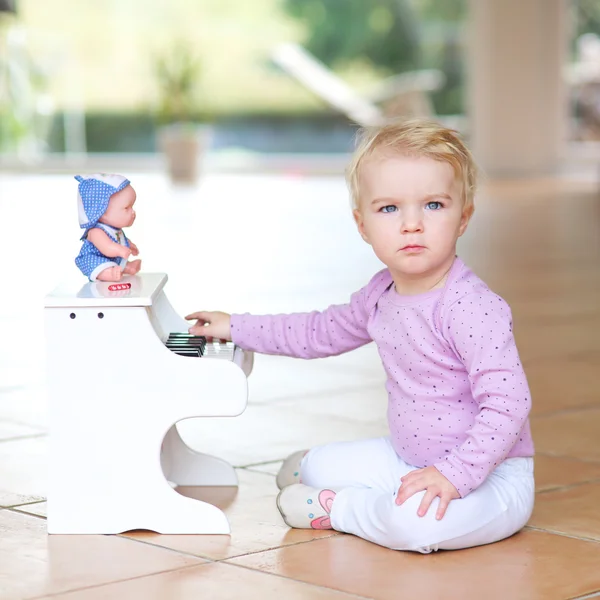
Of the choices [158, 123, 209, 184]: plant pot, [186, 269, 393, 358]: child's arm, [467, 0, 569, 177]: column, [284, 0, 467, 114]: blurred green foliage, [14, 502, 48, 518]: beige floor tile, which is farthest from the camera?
[284, 0, 467, 114]: blurred green foliage

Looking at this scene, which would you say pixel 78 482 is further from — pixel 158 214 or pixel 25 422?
pixel 158 214

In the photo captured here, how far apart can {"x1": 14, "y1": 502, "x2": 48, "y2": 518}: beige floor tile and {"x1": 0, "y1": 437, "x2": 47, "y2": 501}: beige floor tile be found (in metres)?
0.05

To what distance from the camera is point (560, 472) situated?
2.18 metres

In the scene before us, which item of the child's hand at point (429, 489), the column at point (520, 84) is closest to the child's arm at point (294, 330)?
the child's hand at point (429, 489)

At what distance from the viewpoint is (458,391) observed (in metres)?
1.85

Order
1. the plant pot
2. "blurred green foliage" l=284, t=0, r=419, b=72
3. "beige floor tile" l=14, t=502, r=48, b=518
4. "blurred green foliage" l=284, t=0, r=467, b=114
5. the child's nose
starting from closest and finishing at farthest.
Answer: the child's nose → "beige floor tile" l=14, t=502, r=48, b=518 → the plant pot → "blurred green foliage" l=284, t=0, r=467, b=114 → "blurred green foliage" l=284, t=0, r=419, b=72

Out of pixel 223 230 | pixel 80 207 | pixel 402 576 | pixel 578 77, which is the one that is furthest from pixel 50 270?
pixel 578 77

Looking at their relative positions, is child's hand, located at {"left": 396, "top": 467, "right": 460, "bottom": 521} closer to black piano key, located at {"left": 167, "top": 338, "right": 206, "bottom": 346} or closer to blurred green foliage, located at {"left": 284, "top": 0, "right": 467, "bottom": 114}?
black piano key, located at {"left": 167, "top": 338, "right": 206, "bottom": 346}

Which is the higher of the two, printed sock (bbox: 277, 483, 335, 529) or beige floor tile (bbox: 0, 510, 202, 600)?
printed sock (bbox: 277, 483, 335, 529)

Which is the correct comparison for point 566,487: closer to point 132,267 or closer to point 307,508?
point 307,508

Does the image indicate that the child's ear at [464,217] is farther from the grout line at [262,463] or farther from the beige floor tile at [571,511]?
the grout line at [262,463]

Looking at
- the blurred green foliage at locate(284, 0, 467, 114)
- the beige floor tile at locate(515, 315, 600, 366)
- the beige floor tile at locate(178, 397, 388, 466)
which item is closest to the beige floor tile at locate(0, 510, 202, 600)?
the beige floor tile at locate(178, 397, 388, 466)

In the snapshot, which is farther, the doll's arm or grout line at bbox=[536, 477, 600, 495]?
grout line at bbox=[536, 477, 600, 495]

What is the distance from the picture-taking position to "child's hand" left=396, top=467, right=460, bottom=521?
1726 millimetres
